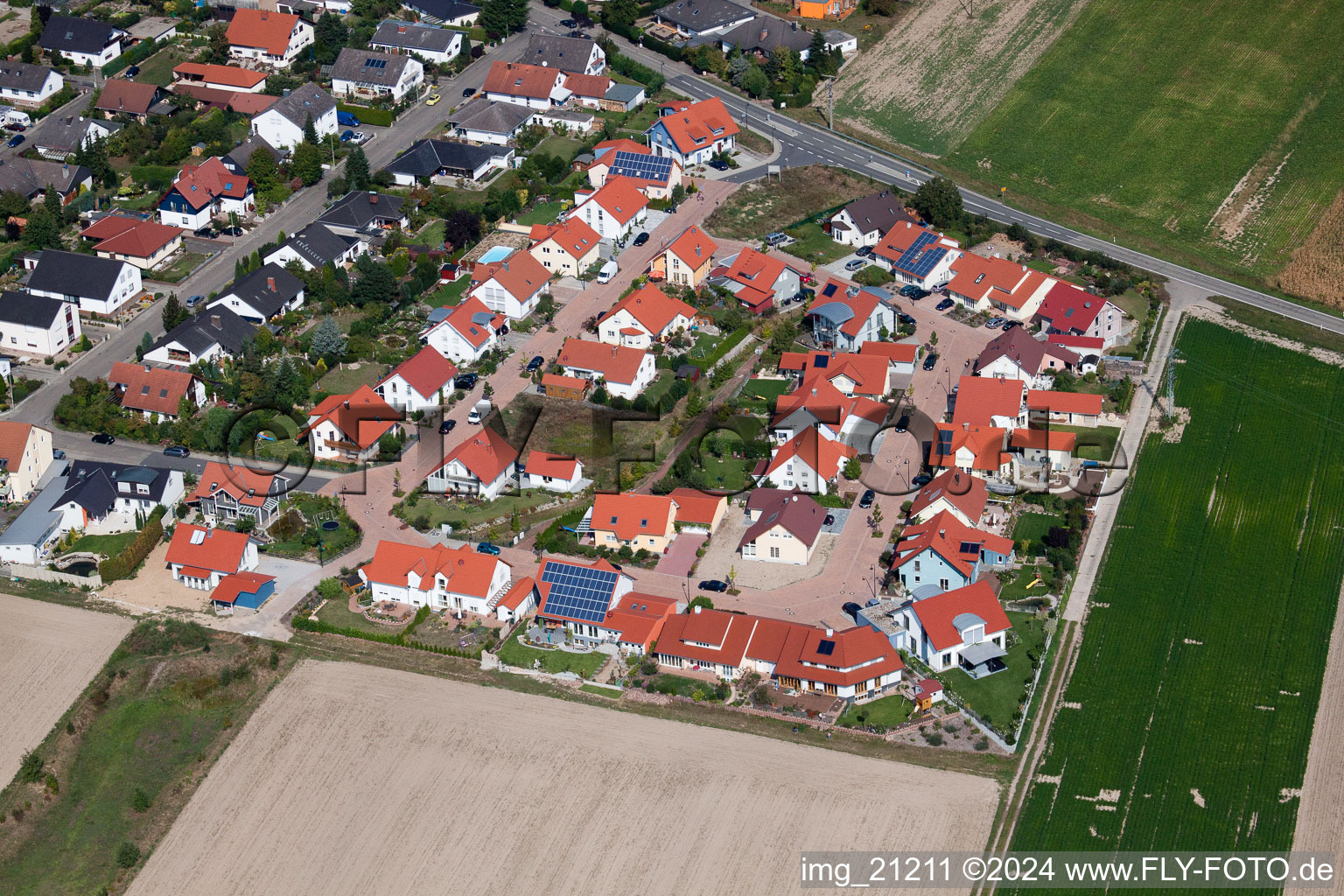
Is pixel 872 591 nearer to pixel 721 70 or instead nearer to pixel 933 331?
pixel 933 331

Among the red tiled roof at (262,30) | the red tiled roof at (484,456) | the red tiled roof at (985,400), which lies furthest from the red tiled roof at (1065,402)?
the red tiled roof at (262,30)

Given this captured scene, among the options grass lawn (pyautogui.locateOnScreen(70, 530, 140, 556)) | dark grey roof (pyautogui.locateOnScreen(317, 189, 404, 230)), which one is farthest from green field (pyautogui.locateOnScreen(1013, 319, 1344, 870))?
dark grey roof (pyautogui.locateOnScreen(317, 189, 404, 230))

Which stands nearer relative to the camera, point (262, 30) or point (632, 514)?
point (632, 514)

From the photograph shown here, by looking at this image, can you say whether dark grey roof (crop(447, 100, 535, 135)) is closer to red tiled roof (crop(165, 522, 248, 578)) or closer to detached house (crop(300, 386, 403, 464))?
detached house (crop(300, 386, 403, 464))

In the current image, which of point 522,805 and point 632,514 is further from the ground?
point 522,805

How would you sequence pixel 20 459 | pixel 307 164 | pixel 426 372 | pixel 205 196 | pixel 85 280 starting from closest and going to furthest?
pixel 20 459 → pixel 426 372 → pixel 85 280 → pixel 205 196 → pixel 307 164

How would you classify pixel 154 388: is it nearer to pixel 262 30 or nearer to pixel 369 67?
pixel 369 67

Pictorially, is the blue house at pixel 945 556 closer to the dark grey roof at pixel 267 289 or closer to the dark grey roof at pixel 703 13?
the dark grey roof at pixel 267 289

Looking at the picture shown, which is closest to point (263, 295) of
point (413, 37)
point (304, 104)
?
point (304, 104)
